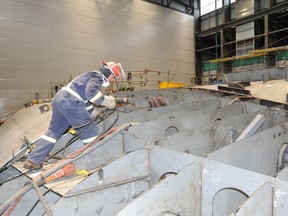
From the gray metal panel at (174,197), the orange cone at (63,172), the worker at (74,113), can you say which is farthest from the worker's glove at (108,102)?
the gray metal panel at (174,197)

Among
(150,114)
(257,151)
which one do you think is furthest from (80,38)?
(257,151)

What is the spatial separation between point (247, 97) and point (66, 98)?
3.53 m

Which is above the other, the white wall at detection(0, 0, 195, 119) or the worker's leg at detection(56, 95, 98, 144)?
the white wall at detection(0, 0, 195, 119)

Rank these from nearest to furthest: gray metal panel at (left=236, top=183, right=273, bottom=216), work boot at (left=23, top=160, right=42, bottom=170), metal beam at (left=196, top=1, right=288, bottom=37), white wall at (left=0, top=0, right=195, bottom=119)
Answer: gray metal panel at (left=236, top=183, right=273, bottom=216), work boot at (left=23, top=160, right=42, bottom=170), white wall at (left=0, top=0, right=195, bottom=119), metal beam at (left=196, top=1, right=288, bottom=37)

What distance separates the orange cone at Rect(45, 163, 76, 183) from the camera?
2.54 meters

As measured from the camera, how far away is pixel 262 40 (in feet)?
46.4

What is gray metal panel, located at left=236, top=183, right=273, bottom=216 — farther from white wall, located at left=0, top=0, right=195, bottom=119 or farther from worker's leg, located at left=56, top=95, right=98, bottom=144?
white wall, located at left=0, top=0, right=195, bottom=119

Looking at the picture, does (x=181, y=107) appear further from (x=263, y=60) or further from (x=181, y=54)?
(x=181, y=54)

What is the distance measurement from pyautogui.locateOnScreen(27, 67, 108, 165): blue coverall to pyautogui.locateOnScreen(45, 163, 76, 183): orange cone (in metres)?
0.44

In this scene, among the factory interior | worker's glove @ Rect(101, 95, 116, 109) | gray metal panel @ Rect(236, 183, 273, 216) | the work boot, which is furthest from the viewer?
worker's glove @ Rect(101, 95, 116, 109)

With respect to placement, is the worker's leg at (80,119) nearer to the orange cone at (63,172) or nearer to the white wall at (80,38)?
the orange cone at (63,172)

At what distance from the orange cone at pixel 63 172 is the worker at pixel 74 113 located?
43cm

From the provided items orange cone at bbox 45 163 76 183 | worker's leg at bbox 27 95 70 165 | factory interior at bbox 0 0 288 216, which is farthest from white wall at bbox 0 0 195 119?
orange cone at bbox 45 163 76 183

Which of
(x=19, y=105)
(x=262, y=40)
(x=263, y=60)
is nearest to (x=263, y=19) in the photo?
(x=262, y=40)
